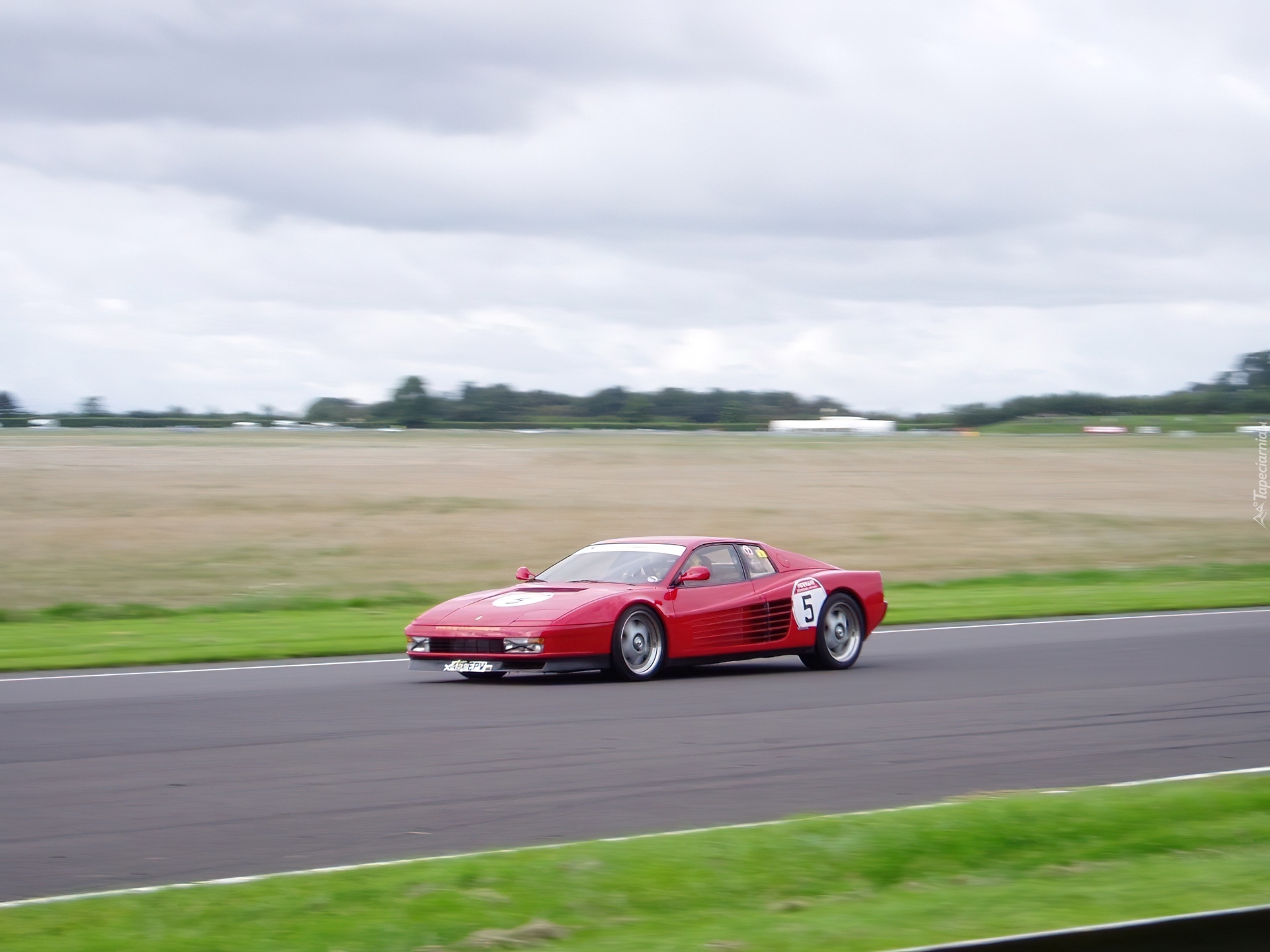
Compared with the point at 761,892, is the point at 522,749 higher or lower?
lower

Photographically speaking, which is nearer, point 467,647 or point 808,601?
point 467,647

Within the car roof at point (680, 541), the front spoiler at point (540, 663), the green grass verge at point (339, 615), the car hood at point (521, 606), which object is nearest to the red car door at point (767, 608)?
the car roof at point (680, 541)

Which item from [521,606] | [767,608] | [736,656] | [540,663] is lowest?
[736,656]

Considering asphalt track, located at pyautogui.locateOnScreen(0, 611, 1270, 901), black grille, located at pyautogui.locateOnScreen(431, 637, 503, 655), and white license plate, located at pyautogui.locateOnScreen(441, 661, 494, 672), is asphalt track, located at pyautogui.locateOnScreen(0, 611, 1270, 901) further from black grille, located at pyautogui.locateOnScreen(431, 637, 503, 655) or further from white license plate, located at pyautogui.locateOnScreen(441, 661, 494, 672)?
black grille, located at pyautogui.locateOnScreen(431, 637, 503, 655)

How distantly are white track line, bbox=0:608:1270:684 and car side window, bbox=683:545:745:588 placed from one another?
318 cm

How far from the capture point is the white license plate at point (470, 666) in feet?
40.0

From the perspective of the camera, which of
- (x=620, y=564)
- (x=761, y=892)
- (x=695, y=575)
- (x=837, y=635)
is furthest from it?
(x=837, y=635)

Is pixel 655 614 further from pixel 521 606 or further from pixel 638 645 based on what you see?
pixel 521 606

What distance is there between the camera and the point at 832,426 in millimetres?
119812

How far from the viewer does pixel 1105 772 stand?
325 inches

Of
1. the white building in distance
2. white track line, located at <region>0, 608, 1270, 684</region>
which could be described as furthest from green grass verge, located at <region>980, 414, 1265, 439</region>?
white track line, located at <region>0, 608, 1270, 684</region>

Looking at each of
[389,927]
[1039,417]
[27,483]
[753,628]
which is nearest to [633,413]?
[1039,417]

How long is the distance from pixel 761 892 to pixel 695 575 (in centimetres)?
732

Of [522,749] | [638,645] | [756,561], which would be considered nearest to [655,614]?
[638,645]
